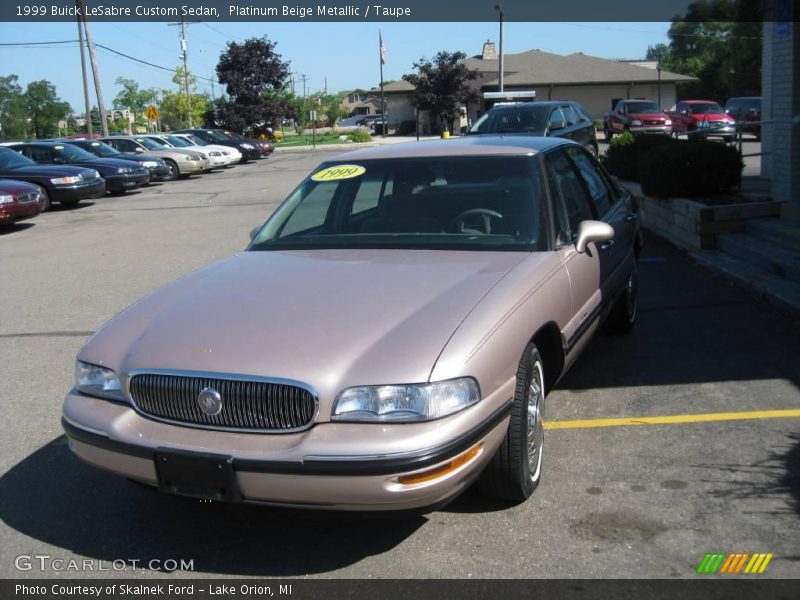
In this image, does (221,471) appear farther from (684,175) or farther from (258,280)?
(684,175)

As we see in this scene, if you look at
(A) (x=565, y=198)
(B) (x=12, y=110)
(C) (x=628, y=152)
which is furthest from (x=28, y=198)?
(B) (x=12, y=110)

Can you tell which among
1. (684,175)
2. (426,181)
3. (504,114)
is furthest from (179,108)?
(426,181)

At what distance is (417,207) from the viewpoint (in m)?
4.79

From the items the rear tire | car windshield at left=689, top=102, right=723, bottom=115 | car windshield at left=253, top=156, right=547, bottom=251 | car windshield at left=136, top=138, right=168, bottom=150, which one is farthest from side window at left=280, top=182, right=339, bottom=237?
car windshield at left=689, top=102, right=723, bottom=115

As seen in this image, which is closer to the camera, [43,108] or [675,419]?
[675,419]

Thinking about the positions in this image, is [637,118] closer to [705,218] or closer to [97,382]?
[705,218]

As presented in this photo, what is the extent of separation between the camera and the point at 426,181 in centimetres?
486

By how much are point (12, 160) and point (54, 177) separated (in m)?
1.47

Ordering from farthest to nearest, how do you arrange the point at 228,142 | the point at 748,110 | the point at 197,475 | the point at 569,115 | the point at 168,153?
1. the point at 228,142
2. the point at 748,110
3. the point at 168,153
4. the point at 569,115
5. the point at 197,475

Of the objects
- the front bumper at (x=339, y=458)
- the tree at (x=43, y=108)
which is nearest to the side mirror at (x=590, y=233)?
the front bumper at (x=339, y=458)

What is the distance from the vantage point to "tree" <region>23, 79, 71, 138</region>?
8556cm

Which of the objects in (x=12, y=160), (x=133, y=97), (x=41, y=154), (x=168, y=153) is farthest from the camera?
(x=133, y=97)

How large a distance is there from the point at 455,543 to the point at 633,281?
11.8 ft
